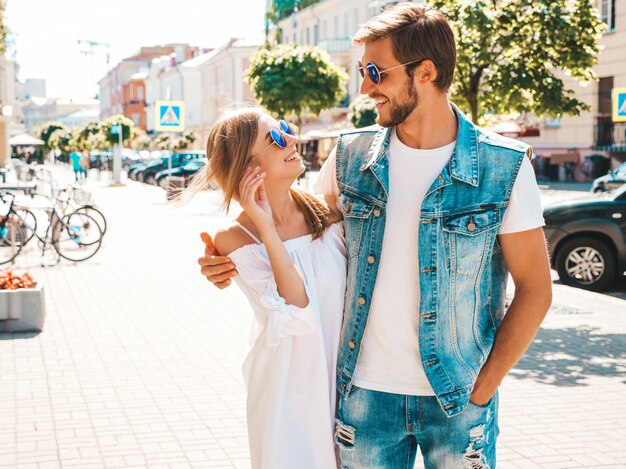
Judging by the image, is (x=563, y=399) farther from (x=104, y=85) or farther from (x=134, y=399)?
(x=104, y=85)

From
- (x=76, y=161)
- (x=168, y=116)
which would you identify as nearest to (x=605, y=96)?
(x=168, y=116)

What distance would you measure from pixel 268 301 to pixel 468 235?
Answer: 1.95 ft

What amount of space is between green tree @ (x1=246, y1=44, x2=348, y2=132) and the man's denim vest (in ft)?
88.1

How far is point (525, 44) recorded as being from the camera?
941 cm

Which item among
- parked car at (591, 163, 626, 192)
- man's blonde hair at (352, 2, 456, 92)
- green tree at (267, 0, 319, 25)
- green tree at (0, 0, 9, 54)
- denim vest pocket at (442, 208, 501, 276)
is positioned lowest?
parked car at (591, 163, 626, 192)

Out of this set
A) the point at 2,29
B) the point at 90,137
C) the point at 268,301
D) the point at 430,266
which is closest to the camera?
the point at 430,266

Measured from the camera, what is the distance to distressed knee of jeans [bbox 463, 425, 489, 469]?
2.41 m

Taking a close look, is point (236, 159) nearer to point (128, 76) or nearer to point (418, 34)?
point (418, 34)

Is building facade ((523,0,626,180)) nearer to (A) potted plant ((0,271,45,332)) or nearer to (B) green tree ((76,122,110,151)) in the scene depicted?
(A) potted plant ((0,271,45,332))

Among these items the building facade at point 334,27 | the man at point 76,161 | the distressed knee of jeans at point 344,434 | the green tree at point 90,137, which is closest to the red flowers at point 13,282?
the distressed knee of jeans at point 344,434

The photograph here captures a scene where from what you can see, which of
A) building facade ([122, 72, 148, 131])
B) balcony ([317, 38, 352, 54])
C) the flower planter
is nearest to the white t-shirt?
the flower planter

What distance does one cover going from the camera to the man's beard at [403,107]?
246cm

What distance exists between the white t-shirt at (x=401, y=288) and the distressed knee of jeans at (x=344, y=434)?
0.15 meters

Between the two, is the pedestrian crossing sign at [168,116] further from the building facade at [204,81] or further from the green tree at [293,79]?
the building facade at [204,81]
